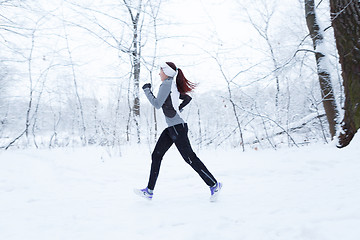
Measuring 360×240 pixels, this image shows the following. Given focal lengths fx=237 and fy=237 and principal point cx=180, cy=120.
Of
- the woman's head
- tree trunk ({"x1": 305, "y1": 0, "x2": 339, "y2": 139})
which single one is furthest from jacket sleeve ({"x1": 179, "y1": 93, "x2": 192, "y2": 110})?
tree trunk ({"x1": 305, "y1": 0, "x2": 339, "y2": 139})

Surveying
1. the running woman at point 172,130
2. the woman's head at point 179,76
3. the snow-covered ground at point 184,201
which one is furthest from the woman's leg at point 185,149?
the woman's head at point 179,76

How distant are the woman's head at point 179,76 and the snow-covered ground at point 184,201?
1.30 meters

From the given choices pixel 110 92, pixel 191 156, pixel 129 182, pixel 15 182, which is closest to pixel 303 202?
pixel 191 156

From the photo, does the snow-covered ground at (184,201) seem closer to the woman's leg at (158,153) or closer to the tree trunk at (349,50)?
the woman's leg at (158,153)

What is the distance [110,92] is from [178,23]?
308 centimetres

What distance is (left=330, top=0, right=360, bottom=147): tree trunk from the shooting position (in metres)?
4.05

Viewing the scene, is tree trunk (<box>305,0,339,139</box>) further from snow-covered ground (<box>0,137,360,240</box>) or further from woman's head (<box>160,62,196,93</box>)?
woman's head (<box>160,62,196,93</box>)

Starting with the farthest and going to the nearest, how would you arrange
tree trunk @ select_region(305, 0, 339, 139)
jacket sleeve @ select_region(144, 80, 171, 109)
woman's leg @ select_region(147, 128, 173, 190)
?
tree trunk @ select_region(305, 0, 339, 139) < woman's leg @ select_region(147, 128, 173, 190) < jacket sleeve @ select_region(144, 80, 171, 109)

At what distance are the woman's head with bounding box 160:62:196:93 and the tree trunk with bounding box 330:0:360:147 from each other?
3.11 m

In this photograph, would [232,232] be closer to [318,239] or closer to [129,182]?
[318,239]

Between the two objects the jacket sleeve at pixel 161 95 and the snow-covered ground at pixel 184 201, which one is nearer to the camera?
the snow-covered ground at pixel 184 201

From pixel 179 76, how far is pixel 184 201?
143cm

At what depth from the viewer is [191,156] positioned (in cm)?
260

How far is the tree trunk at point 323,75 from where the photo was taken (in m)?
5.05
